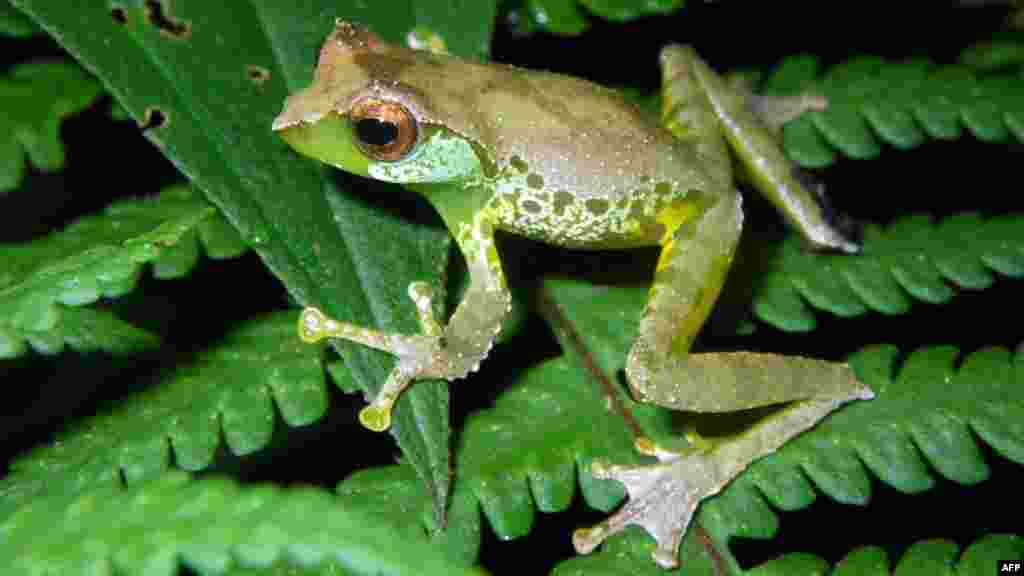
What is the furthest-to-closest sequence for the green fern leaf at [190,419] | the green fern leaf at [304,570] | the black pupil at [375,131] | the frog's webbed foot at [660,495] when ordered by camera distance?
the black pupil at [375,131]
the frog's webbed foot at [660,495]
the green fern leaf at [190,419]
the green fern leaf at [304,570]

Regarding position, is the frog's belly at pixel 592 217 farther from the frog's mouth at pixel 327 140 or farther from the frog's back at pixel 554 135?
the frog's mouth at pixel 327 140

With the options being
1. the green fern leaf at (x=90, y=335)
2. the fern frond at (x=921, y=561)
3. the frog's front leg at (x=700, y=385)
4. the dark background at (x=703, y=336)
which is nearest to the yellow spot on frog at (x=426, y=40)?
the dark background at (x=703, y=336)

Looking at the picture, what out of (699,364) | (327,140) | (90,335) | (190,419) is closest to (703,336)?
(699,364)

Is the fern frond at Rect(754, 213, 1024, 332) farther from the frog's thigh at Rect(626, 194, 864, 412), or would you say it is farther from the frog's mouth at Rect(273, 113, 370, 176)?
the frog's mouth at Rect(273, 113, 370, 176)

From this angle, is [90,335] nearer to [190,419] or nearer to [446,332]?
[190,419]

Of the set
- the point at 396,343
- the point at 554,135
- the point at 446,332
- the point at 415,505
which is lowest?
the point at 415,505

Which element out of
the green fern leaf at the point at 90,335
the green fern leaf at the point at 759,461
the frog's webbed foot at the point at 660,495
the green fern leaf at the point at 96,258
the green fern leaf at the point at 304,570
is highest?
the green fern leaf at the point at 96,258

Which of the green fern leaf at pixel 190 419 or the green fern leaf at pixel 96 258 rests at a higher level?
the green fern leaf at pixel 96 258
